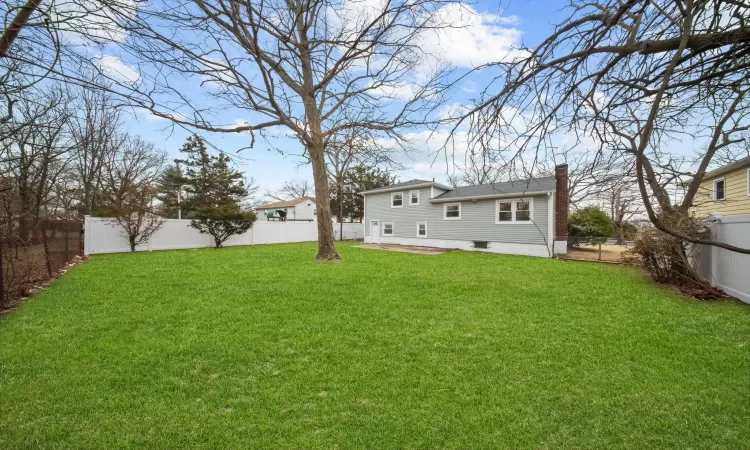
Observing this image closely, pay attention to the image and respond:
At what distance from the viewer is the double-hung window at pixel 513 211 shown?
14.7m

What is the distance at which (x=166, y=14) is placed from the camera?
234cm

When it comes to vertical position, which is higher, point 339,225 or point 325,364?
point 339,225

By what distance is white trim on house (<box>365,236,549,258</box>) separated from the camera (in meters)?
14.5

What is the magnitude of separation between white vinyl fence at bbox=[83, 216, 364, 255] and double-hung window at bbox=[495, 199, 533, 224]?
13701mm

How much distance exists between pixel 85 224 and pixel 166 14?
53.4ft

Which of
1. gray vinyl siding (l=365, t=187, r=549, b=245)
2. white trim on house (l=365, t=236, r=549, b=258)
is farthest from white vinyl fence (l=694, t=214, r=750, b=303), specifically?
gray vinyl siding (l=365, t=187, r=549, b=245)

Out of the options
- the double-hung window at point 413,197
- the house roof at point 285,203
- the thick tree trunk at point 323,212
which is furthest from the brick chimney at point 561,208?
the house roof at point 285,203

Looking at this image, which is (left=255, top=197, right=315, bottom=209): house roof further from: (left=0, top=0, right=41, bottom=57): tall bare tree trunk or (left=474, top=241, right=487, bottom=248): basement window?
(left=0, top=0, right=41, bottom=57): tall bare tree trunk

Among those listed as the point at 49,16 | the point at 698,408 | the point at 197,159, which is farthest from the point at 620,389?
the point at 197,159

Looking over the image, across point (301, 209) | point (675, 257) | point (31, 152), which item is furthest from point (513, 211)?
point (301, 209)

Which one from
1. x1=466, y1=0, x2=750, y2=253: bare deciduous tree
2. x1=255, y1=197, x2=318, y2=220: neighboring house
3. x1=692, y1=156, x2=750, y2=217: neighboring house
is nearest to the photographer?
x1=466, y1=0, x2=750, y2=253: bare deciduous tree

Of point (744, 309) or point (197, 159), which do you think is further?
point (197, 159)

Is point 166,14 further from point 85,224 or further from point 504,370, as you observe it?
point 85,224

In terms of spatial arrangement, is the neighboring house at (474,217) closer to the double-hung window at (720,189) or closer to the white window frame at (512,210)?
the white window frame at (512,210)
